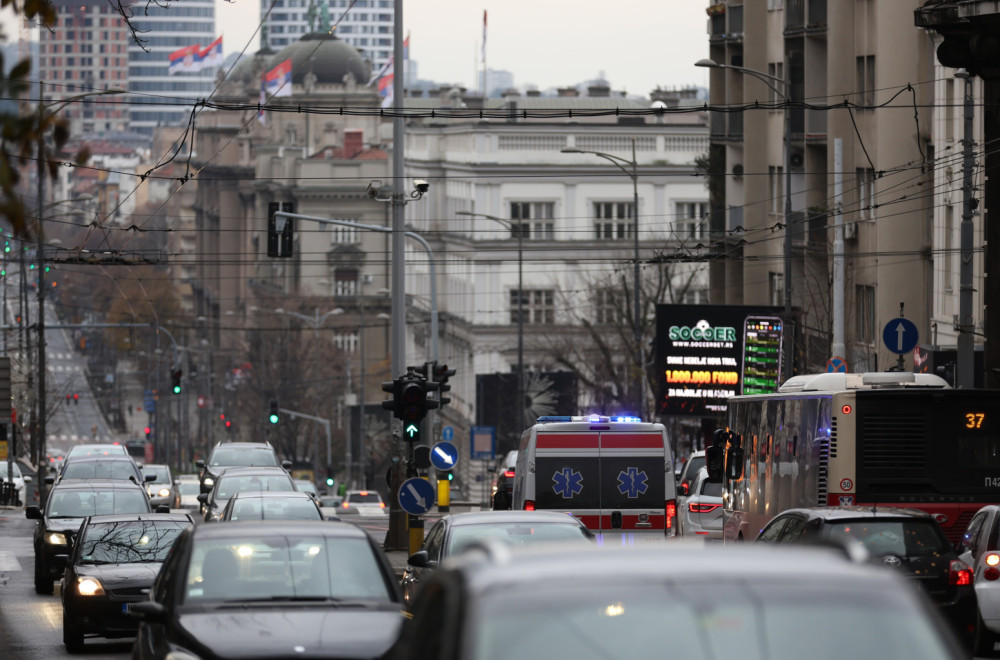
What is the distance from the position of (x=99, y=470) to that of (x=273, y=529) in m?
24.0

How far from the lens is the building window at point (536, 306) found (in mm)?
86562

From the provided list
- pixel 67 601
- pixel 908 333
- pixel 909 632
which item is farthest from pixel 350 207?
pixel 909 632

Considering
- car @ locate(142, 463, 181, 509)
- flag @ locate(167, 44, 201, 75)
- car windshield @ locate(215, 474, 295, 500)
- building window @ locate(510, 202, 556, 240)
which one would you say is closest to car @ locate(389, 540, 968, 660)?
car windshield @ locate(215, 474, 295, 500)

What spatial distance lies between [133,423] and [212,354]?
99.7 ft

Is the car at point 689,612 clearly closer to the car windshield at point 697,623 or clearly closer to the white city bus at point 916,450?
the car windshield at point 697,623

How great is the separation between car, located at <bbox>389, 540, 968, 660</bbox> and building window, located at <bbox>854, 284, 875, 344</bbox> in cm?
4227

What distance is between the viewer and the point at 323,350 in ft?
342

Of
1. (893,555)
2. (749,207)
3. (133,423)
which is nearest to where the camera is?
(893,555)

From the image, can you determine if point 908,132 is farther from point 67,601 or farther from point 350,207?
point 350,207

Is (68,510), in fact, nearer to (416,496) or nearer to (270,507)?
(270,507)

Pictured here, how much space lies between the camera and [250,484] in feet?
98.8

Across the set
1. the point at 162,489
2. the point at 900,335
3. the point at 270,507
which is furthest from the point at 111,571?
the point at 162,489

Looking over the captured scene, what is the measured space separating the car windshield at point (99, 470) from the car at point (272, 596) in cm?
2313

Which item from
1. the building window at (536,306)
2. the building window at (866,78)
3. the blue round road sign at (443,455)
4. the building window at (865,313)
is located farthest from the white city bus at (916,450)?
the building window at (536,306)
